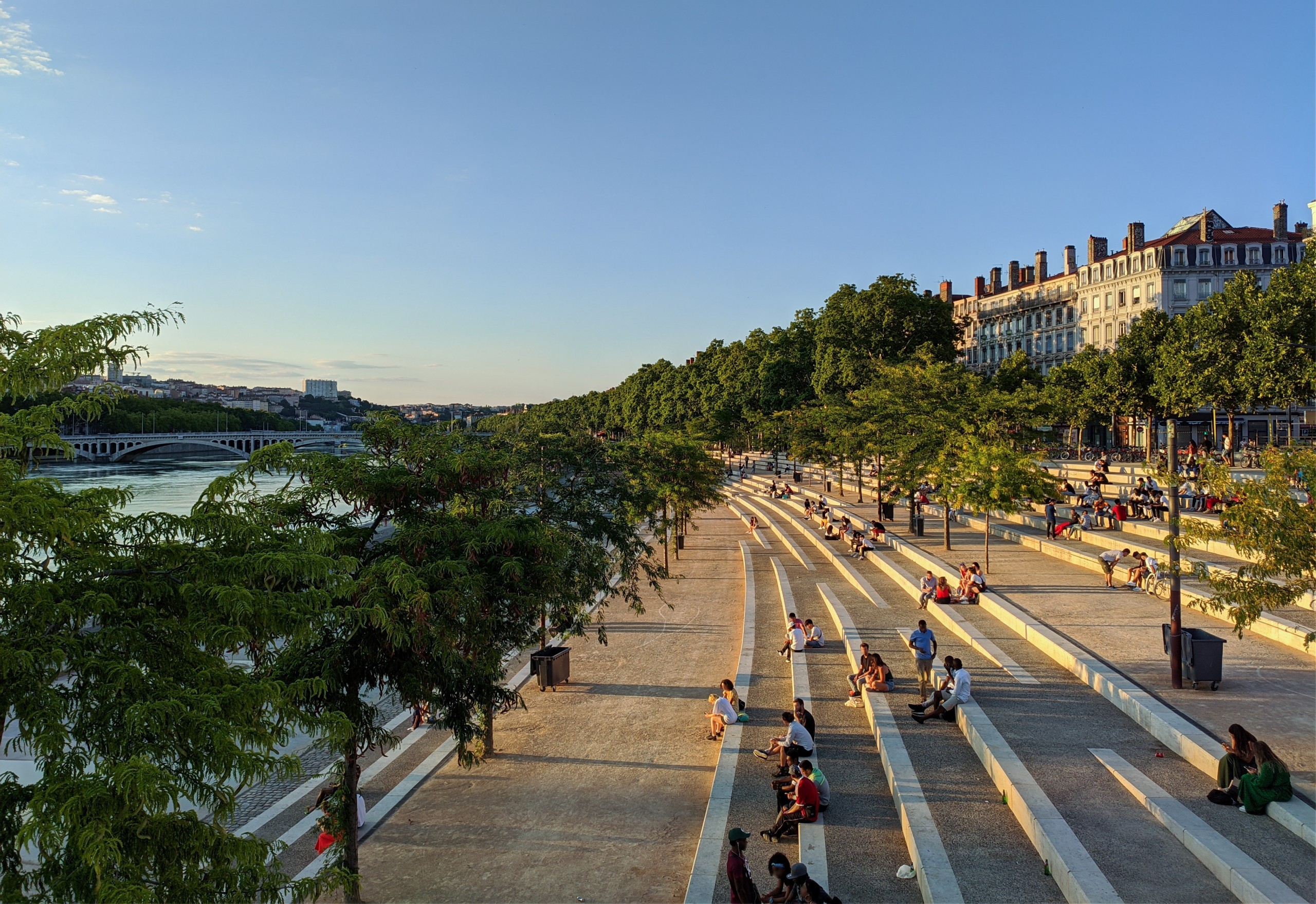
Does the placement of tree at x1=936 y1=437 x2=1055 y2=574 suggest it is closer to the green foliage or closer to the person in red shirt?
the green foliage

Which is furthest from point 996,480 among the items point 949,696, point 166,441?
point 166,441

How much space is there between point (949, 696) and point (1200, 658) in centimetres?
399

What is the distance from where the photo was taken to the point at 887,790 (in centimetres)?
1192

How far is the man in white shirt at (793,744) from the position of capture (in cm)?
1240

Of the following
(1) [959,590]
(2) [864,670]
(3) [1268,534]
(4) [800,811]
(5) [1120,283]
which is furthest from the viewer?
(5) [1120,283]

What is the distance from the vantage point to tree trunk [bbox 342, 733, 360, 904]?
9.82 m

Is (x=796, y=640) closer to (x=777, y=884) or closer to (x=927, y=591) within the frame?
(x=927, y=591)

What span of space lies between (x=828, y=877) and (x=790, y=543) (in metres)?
30.3

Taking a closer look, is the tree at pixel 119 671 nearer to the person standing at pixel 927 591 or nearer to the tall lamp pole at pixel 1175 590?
the tall lamp pole at pixel 1175 590

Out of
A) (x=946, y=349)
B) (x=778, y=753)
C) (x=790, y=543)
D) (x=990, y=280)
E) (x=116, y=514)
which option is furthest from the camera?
(x=990, y=280)

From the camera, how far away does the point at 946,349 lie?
231 feet

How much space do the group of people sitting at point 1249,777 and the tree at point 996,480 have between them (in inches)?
589

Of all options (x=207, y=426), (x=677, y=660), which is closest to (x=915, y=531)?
(x=677, y=660)

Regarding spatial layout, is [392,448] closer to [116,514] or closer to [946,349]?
[116,514]
